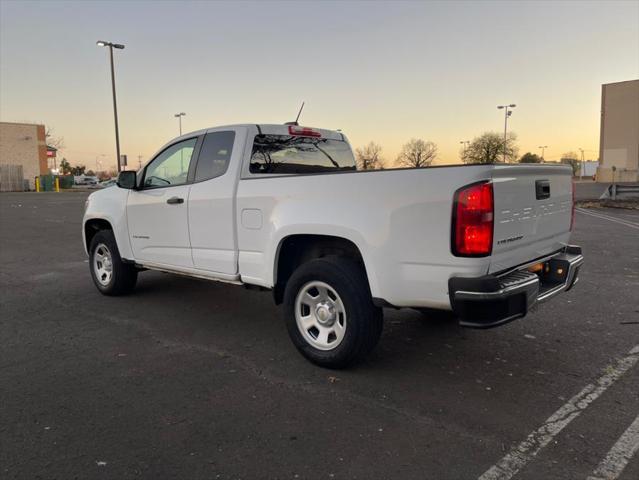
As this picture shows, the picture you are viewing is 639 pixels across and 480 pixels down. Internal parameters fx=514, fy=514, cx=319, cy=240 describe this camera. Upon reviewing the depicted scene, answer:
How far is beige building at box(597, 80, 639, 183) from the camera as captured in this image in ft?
226

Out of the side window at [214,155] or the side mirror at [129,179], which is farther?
the side mirror at [129,179]

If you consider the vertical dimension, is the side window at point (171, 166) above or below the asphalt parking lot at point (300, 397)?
above

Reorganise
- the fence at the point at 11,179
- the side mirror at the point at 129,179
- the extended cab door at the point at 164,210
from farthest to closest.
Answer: the fence at the point at 11,179 → the side mirror at the point at 129,179 → the extended cab door at the point at 164,210

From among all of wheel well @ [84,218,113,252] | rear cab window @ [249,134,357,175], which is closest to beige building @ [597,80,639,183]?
rear cab window @ [249,134,357,175]

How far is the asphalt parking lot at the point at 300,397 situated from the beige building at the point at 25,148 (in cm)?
5890

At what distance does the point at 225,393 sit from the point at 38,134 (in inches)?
2609

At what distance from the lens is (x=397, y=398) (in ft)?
11.6

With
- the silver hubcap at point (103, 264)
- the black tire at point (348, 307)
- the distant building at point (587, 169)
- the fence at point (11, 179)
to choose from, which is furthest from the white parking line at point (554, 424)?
the distant building at point (587, 169)

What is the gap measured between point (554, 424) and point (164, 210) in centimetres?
414

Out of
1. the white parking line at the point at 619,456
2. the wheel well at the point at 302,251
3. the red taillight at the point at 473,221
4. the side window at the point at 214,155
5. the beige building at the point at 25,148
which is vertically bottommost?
the white parking line at the point at 619,456

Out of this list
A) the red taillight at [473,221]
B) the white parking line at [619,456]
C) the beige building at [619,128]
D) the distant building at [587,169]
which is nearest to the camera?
the white parking line at [619,456]

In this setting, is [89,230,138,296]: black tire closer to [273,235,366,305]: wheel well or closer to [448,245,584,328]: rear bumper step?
[273,235,366,305]: wheel well

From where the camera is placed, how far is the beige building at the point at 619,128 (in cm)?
6900

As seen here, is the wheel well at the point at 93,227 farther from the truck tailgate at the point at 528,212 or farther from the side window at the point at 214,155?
the truck tailgate at the point at 528,212
